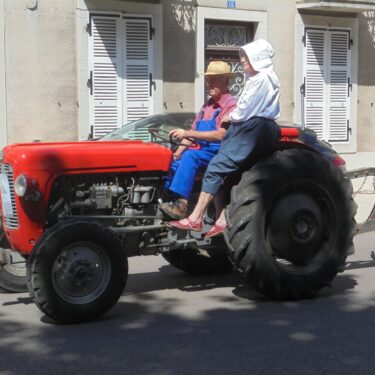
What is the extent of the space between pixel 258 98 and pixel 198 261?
6.56 ft

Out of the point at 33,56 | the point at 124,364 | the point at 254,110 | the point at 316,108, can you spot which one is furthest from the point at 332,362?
the point at 316,108

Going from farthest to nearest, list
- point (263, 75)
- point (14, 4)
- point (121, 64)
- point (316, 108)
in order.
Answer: point (316, 108)
point (121, 64)
point (14, 4)
point (263, 75)

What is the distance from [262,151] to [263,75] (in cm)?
63

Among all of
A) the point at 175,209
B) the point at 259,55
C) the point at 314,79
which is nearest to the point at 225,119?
the point at 259,55

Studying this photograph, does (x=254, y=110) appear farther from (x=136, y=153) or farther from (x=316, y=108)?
(x=316, y=108)

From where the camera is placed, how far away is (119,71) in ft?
47.6

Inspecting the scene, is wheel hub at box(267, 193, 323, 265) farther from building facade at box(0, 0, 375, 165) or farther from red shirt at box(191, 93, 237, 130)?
building facade at box(0, 0, 375, 165)

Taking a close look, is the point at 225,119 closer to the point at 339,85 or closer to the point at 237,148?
the point at 237,148

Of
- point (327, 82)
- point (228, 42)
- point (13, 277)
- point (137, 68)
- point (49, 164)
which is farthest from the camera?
point (327, 82)

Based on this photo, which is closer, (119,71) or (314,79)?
(119,71)

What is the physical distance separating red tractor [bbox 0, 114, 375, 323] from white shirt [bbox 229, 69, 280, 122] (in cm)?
41

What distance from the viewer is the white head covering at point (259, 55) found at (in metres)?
6.13

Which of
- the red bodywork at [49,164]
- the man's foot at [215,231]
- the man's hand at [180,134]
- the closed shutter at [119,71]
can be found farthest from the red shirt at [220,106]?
the closed shutter at [119,71]

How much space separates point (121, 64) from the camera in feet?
47.6
